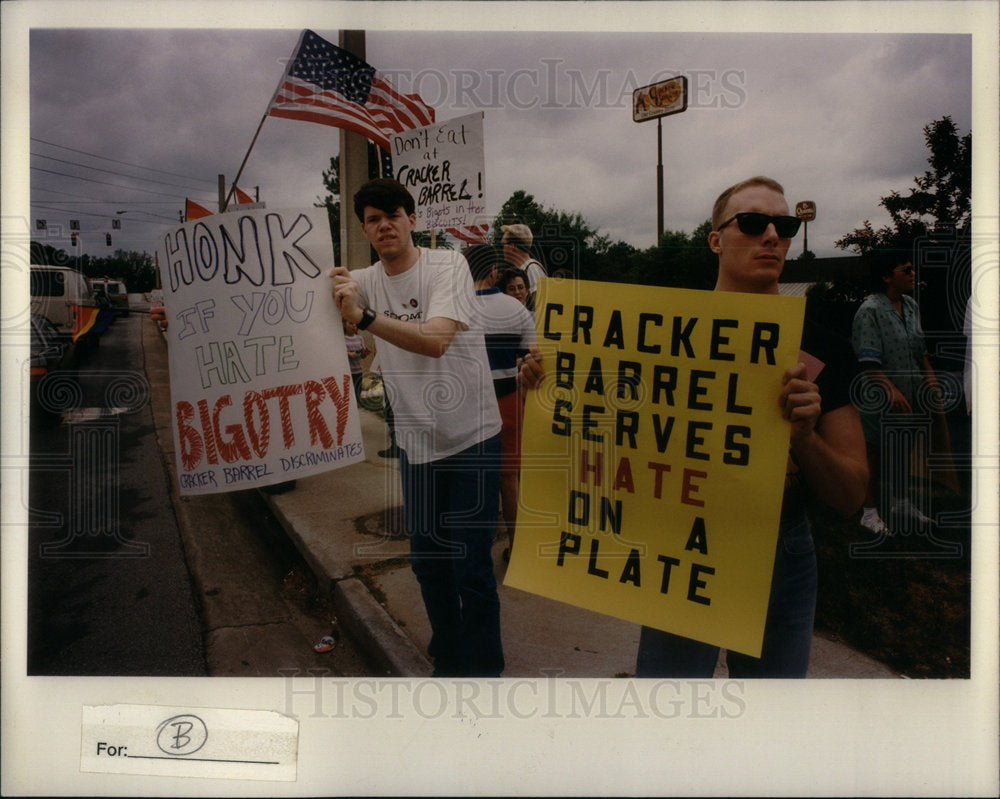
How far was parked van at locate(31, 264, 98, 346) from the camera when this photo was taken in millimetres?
2959

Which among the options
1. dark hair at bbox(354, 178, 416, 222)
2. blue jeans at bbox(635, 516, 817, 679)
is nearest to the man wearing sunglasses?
blue jeans at bbox(635, 516, 817, 679)

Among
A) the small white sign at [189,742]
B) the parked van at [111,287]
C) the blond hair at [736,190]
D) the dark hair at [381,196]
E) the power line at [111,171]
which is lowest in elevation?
the small white sign at [189,742]

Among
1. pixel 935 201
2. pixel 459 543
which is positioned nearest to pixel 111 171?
pixel 459 543

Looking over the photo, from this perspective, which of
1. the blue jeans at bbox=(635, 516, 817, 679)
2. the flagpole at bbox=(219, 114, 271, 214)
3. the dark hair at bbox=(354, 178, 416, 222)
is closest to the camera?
the blue jeans at bbox=(635, 516, 817, 679)

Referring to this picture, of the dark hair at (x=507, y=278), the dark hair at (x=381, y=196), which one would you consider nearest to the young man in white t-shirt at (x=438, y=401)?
the dark hair at (x=381, y=196)

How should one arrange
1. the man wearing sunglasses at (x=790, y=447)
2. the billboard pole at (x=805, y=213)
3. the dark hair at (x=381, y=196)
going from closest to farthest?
1. the man wearing sunglasses at (x=790, y=447)
2. the dark hair at (x=381, y=196)
3. the billboard pole at (x=805, y=213)

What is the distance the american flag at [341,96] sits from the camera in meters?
2.89

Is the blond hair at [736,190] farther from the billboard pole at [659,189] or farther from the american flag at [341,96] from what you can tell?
the american flag at [341,96]

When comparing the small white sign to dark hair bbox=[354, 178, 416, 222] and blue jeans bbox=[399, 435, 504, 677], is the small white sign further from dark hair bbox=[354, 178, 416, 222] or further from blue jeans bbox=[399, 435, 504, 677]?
dark hair bbox=[354, 178, 416, 222]

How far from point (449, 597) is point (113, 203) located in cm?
226

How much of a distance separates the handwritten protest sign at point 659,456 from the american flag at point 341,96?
46.5 inches

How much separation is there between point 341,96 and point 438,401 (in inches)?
57.2

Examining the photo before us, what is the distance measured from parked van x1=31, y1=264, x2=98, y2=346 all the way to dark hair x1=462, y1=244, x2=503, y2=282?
169 cm

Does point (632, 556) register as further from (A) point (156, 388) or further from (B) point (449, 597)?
(A) point (156, 388)
